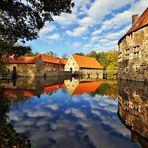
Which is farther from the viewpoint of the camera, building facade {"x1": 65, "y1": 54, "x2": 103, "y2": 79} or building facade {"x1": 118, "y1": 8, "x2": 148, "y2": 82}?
building facade {"x1": 65, "y1": 54, "x2": 103, "y2": 79}

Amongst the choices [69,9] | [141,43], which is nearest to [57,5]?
[69,9]

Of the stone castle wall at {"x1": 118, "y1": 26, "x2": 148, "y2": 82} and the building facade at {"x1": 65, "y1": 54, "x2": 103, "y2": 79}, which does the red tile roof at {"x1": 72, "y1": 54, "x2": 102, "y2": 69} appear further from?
the stone castle wall at {"x1": 118, "y1": 26, "x2": 148, "y2": 82}

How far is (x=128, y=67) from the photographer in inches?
1556

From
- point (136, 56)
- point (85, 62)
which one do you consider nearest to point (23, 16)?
point (136, 56)

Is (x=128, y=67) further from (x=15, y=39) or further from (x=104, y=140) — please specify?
(x=104, y=140)

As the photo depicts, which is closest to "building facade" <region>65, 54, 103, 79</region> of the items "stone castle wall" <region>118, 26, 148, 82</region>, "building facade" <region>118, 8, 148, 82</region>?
"building facade" <region>118, 8, 148, 82</region>

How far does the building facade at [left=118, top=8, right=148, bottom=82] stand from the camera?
1284 inches

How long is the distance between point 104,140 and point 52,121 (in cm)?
299

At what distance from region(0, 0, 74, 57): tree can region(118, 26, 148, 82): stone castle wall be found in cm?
2132

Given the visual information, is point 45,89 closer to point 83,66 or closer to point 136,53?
point 136,53

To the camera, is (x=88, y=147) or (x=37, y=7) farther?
(x=37, y=7)

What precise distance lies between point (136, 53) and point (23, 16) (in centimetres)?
2697

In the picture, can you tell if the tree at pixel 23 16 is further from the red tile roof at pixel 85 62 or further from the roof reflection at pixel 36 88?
the red tile roof at pixel 85 62

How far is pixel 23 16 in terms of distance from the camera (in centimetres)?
1241
